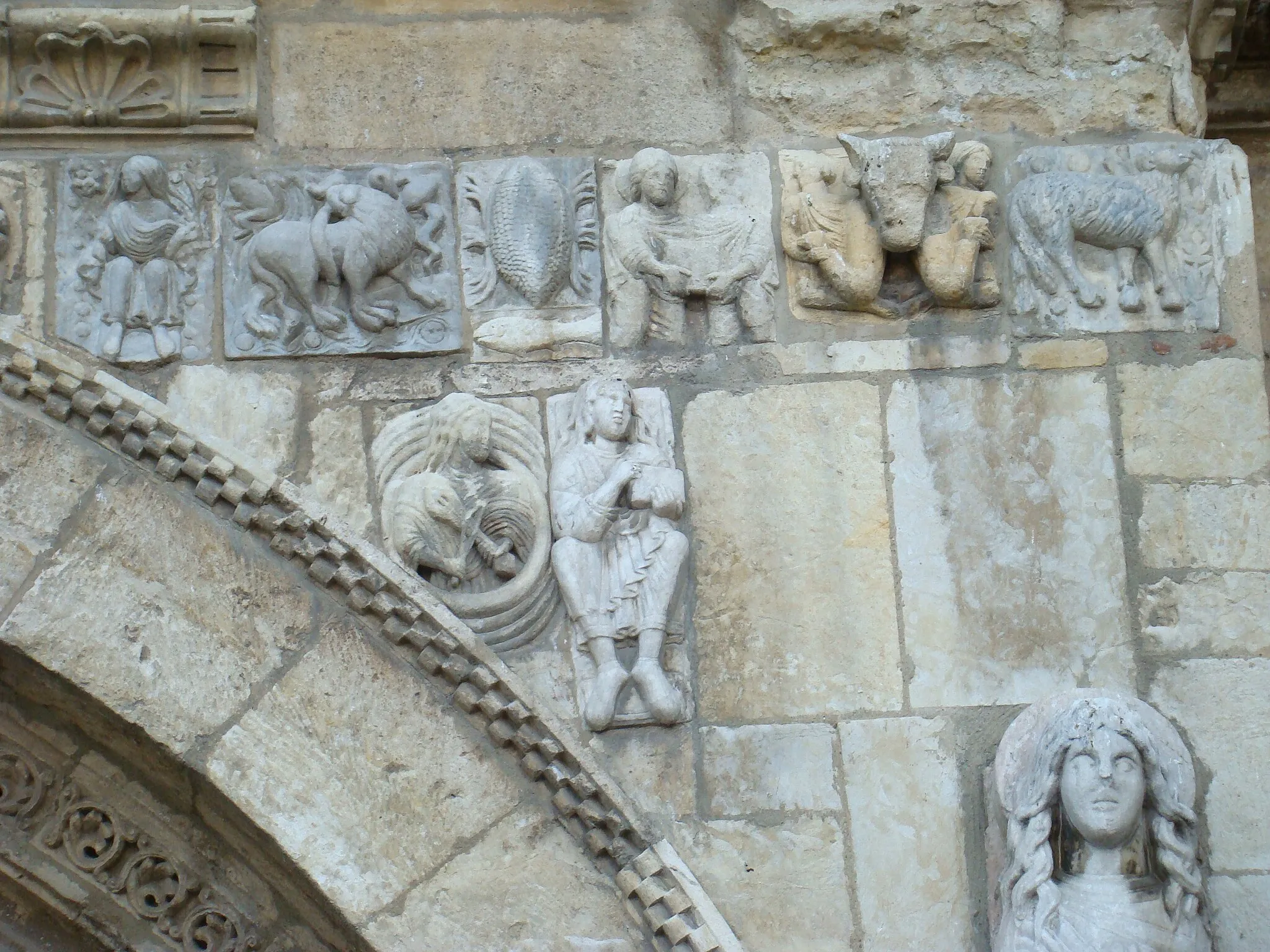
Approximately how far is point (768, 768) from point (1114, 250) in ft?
4.86

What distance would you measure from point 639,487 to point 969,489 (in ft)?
2.43

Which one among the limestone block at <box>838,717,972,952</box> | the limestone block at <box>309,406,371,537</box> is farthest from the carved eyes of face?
the limestone block at <box>309,406,371,537</box>

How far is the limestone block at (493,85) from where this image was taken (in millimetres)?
5309

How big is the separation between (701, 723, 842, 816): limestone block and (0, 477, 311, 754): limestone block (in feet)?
3.07

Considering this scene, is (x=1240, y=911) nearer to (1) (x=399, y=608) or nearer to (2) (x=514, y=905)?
(2) (x=514, y=905)

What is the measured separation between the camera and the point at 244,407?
198 inches

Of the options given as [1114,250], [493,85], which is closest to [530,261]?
[493,85]

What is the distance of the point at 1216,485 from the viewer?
5059mm

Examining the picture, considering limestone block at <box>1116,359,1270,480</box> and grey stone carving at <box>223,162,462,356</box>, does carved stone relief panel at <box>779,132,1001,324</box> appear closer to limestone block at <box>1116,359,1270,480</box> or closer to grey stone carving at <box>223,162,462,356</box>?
limestone block at <box>1116,359,1270,480</box>

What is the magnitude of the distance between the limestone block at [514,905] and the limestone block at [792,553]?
17.7 inches

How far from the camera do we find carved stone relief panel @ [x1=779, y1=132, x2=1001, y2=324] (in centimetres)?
518

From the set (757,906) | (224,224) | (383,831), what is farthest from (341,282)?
(757,906)

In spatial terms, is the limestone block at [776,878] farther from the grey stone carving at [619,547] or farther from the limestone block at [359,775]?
the limestone block at [359,775]

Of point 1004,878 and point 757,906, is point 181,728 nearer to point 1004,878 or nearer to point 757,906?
point 757,906
